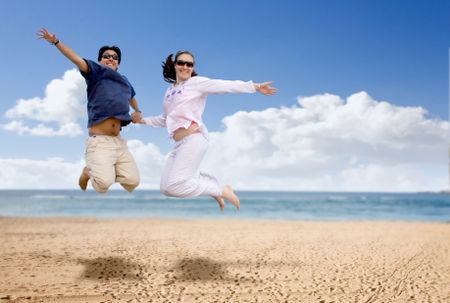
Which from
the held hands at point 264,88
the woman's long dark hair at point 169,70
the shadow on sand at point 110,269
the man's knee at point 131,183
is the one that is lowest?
the shadow on sand at point 110,269

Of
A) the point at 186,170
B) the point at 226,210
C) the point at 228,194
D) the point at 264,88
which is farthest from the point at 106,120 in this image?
the point at 226,210

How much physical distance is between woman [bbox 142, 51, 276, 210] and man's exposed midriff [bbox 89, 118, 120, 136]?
2.37 ft

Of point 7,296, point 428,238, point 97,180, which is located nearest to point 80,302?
point 7,296

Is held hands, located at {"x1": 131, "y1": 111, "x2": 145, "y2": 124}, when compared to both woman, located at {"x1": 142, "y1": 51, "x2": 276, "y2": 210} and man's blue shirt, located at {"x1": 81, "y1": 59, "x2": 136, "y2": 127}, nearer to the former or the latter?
man's blue shirt, located at {"x1": 81, "y1": 59, "x2": 136, "y2": 127}

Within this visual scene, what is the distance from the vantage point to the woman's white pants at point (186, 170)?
505 centimetres

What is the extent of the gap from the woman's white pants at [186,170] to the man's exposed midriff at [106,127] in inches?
35.0

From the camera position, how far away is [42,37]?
14.2 feet

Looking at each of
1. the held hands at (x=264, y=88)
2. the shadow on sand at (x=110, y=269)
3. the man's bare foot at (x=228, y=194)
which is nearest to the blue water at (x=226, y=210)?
the shadow on sand at (x=110, y=269)

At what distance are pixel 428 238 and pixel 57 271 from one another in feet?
29.3

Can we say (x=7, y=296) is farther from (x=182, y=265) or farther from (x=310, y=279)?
(x=310, y=279)

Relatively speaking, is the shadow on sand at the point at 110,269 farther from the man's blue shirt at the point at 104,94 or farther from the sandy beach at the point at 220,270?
the man's blue shirt at the point at 104,94

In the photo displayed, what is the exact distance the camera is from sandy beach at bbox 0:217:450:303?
4.54m

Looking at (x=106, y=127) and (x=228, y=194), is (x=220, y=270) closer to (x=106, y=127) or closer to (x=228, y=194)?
(x=228, y=194)

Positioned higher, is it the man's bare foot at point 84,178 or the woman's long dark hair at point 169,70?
the woman's long dark hair at point 169,70
